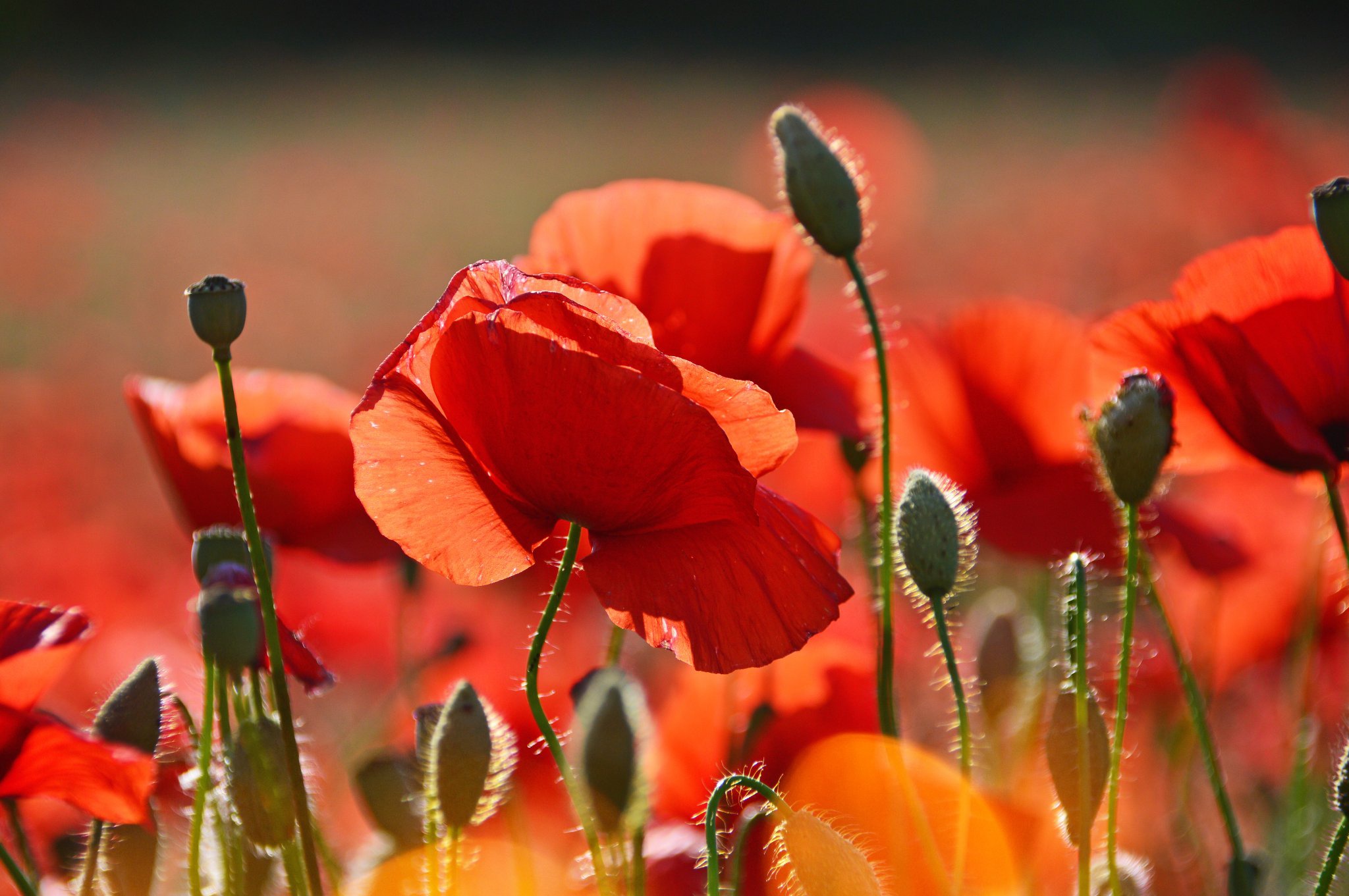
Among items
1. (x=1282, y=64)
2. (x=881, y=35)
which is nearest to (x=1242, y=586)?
(x=1282, y=64)

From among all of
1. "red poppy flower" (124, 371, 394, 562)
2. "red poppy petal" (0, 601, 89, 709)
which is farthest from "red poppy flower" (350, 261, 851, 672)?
"red poppy flower" (124, 371, 394, 562)

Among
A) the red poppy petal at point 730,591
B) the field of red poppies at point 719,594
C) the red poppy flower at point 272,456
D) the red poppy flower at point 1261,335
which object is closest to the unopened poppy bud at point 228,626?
the field of red poppies at point 719,594

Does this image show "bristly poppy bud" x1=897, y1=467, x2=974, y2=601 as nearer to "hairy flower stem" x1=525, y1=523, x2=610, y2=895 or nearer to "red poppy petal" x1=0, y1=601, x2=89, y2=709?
"hairy flower stem" x1=525, y1=523, x2=610, y2=895

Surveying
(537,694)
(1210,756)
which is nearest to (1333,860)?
(1210,756)

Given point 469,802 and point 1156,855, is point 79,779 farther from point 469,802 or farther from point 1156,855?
point 1156,855

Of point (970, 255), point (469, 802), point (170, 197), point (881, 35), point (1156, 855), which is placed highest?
point (881, 35)

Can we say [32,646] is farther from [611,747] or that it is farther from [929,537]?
[929,537]

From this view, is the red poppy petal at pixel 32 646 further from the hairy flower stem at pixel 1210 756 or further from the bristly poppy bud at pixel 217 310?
the hairy flower stem at pixel 1210 756
